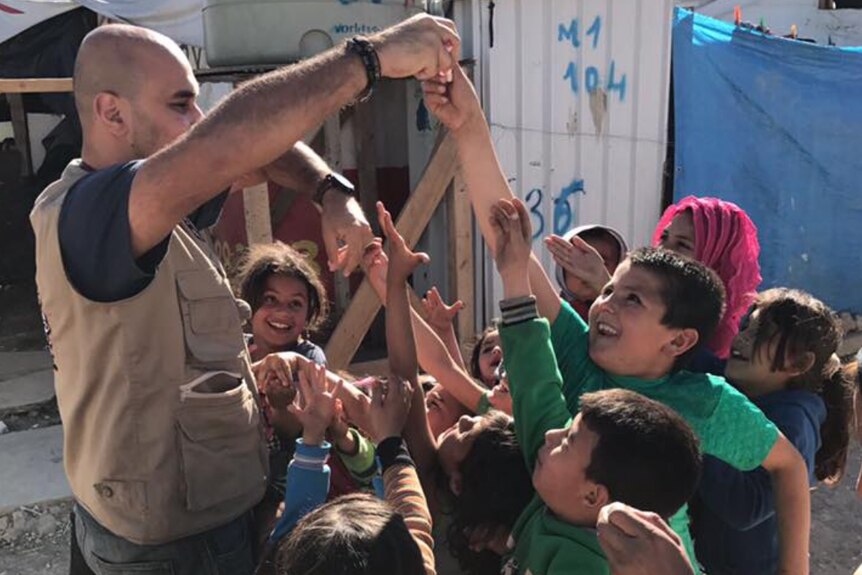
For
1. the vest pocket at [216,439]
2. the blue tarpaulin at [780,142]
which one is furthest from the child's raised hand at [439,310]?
the blue tarpaulin at [780,142]

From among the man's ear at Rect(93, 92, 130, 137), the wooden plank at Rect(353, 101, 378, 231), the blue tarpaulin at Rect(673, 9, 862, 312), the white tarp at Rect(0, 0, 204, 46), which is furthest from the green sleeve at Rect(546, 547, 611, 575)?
the white tarp at Rect(0, 0, 204, 46)

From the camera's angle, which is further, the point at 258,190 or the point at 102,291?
the point at 258,190

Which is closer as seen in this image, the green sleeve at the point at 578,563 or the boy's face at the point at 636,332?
the green sleeve at the point at 578,563

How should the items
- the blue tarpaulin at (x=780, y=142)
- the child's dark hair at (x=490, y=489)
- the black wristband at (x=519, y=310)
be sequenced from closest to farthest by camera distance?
the black wristband at (x=519, y=310), the child's dark hair at (x=490, y=489), the blue tarpaulin at (x=780, y=142)

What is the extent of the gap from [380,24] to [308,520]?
325 cm

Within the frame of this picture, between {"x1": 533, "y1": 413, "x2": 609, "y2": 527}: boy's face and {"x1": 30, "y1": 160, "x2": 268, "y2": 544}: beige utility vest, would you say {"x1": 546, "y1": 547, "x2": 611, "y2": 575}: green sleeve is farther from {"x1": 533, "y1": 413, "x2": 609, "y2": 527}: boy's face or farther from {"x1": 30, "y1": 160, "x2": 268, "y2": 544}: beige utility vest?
{"x1": 30, "y1": 160, "x2": 268, "y2": 544}: beige utility vest

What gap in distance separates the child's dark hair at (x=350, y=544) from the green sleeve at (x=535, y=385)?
0.39 metres

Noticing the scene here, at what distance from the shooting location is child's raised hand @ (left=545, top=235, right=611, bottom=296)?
7.34 feet

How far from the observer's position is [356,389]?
1847 millimetres

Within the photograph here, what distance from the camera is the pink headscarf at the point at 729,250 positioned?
6.78ft

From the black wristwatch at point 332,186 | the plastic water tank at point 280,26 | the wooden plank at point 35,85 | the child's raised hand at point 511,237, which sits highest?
the plastic water tank at point 280,26

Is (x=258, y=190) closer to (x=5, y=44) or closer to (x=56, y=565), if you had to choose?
(x=56, y=565)

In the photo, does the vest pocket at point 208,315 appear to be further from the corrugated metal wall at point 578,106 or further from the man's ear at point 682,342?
the corrugated metal wall at point 578,106

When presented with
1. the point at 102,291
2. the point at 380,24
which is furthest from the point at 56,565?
the point at 380,24
